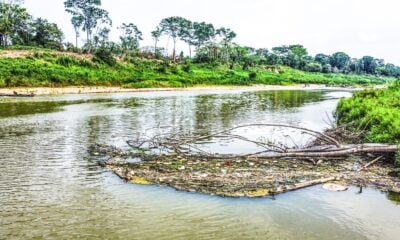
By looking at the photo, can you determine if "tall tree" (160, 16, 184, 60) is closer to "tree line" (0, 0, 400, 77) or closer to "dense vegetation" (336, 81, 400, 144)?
"tree line" (0, 0, 400, 77)

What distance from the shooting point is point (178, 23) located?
9594 cm

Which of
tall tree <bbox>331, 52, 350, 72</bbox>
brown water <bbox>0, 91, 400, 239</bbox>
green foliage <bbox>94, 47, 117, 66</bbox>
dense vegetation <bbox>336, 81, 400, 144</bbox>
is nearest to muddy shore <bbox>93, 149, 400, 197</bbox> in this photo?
brown water <bbox>0, 91, 400, 239</bbox>

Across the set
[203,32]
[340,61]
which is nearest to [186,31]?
[203,32]

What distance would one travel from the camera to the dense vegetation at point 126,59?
55062 millimetres

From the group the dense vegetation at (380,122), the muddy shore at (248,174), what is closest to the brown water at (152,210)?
the muddy shore at (248,174)

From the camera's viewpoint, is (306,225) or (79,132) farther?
(79,132)

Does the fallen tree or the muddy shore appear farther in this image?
the fallen tree

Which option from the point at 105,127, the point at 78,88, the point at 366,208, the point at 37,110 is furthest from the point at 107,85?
the point at 366,208

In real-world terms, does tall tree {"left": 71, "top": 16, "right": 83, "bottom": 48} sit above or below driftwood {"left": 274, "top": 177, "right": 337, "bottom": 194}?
above

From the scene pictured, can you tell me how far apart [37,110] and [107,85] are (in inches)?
1076

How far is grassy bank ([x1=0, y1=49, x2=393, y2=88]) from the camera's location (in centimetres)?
5050

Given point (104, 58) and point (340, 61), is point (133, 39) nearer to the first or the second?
point (104, 58)

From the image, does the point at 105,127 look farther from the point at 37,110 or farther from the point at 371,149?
the point at 371,149

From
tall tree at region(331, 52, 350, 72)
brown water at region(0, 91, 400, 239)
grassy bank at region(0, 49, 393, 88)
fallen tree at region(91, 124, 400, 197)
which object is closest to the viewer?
brown water at region(0, 91, 400, 239)
